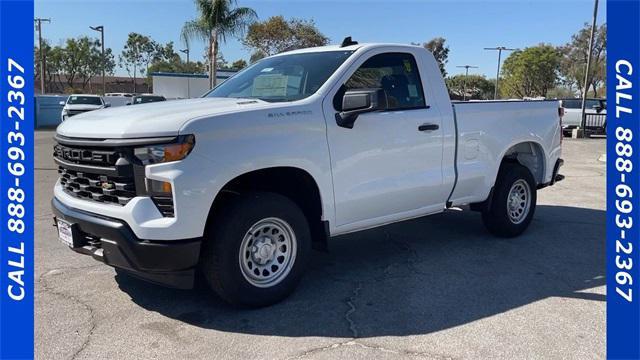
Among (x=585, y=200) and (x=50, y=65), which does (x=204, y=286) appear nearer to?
(x=585, y=200)

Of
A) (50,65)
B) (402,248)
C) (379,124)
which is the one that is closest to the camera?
(379,124)

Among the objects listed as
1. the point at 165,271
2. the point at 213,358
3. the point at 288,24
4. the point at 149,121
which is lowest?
the point at 213,358

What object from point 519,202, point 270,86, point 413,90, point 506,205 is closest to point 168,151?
point 270,86

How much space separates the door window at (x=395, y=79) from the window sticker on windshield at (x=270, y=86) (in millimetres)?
642

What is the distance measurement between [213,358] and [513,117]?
434cm

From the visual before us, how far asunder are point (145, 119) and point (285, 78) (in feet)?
5.23

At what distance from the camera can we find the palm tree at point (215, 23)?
26.8 metres

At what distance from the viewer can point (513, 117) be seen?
6176 mm

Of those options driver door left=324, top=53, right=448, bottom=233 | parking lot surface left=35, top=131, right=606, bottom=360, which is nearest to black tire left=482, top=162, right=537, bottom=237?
parking lot surface left=35, top=131, right=606, bottom=360

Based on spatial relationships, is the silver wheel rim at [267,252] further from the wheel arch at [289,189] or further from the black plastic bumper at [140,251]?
the black plastic bumper at [140,251]

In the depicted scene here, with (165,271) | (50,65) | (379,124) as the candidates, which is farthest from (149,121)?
(50,65)

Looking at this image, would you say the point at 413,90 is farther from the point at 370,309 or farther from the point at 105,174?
the point at 105,174

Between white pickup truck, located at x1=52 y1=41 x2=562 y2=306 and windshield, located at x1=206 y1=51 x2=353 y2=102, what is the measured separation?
0.02 m

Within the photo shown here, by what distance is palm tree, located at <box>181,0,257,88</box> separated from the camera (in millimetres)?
26767
